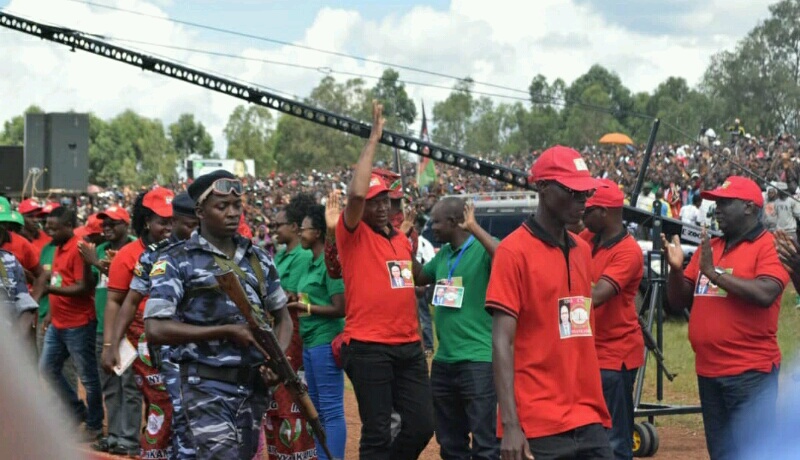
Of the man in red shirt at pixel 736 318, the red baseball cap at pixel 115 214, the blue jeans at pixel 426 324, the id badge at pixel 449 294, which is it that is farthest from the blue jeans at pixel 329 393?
the blue jeans at pixel 426 324

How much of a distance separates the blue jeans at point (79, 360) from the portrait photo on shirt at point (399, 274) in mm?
4226

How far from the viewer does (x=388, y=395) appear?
22.9ft

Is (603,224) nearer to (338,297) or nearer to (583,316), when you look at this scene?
(338,297)

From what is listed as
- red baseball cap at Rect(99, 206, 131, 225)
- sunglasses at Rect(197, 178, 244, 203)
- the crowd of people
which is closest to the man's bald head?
the crowd of people

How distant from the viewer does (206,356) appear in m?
5.15

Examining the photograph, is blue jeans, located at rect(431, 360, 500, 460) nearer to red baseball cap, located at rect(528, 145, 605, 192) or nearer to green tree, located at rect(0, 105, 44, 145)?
red baseball cap, located at rect(528, 145, 605, 192)

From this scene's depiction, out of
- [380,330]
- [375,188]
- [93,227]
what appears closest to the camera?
[380,330]

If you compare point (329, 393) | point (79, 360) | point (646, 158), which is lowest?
point (79, 360)

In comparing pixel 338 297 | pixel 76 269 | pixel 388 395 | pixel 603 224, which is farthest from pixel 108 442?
pixel 603 224

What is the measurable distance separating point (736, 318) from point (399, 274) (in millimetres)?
1954

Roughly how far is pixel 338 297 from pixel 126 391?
2.46 meters

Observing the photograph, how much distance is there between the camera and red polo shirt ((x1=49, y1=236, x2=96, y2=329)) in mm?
10258

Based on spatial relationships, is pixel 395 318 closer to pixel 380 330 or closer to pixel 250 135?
pixel 380 330

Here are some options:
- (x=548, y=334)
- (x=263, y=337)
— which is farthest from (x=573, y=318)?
(x=263, y=337)
